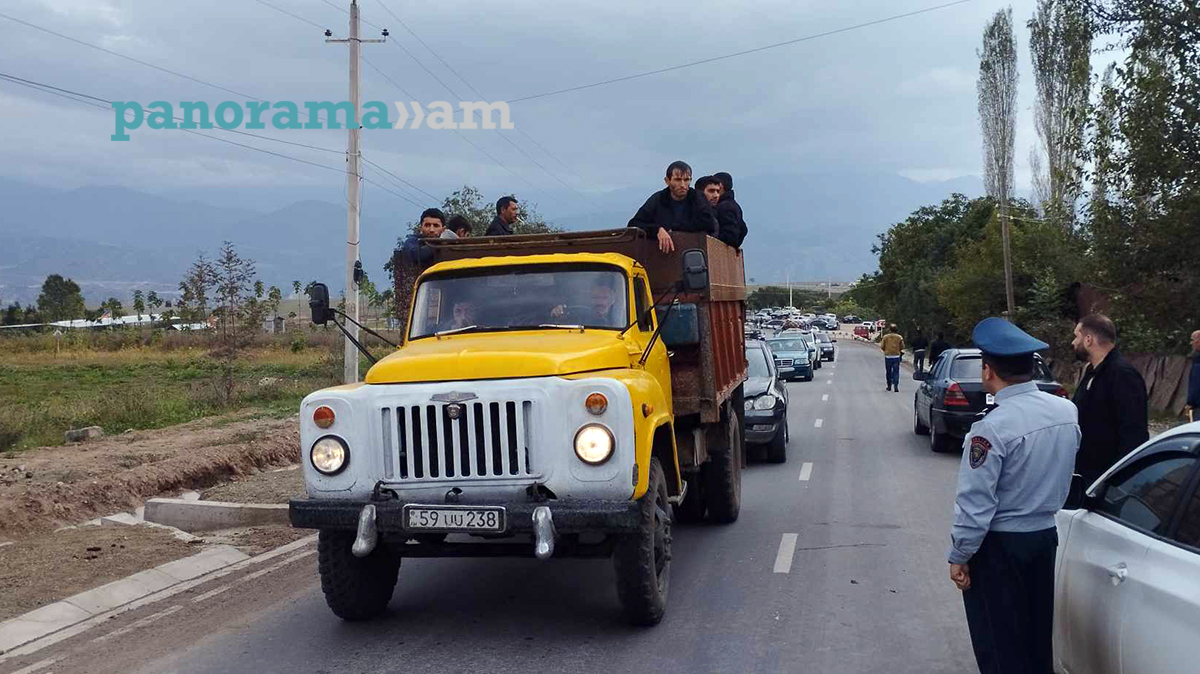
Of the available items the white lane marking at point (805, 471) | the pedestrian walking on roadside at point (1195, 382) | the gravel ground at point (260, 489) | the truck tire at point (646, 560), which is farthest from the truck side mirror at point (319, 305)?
the pedestrian walking on roadside at point (1195, 382)

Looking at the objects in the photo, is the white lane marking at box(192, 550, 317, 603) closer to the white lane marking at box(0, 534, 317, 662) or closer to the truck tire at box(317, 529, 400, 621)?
the white lane marking at box(0, 534, 317, 662)

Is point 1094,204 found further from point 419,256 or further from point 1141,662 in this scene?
point 1141,662

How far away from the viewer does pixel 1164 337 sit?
20.1 meters

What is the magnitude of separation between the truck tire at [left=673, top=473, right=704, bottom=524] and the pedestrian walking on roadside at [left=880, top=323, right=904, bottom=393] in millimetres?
19610

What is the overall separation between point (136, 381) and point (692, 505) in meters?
24.8

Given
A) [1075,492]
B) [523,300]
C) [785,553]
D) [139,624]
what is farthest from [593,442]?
[785,553]

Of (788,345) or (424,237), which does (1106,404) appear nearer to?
(424,237)

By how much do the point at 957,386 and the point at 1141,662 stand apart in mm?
12213

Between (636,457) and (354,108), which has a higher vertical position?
(354,108)

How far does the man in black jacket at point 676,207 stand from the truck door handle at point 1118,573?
18.3 feet

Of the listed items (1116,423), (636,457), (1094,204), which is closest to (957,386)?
(1094,204)

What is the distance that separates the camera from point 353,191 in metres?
22.3

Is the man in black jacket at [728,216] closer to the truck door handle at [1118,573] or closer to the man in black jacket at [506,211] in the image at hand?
the man in black jacket at [506,211]

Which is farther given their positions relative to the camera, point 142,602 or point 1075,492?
point 142,602
